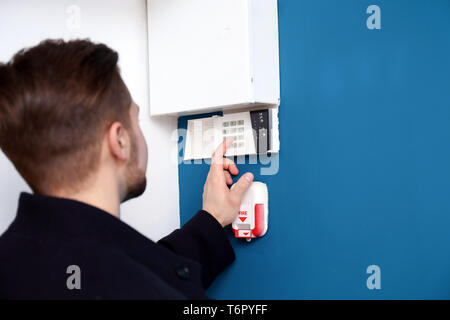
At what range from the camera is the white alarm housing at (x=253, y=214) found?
117 centimetres

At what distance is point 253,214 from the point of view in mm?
1188

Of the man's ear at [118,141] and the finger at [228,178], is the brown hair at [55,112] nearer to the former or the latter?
the man's ear at [118,141]

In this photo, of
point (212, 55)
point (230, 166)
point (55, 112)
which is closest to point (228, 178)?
point (230, 166)

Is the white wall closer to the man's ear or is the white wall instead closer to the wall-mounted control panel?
the wall-mounted control panel

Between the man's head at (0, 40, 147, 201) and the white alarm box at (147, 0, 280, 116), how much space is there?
338 mm

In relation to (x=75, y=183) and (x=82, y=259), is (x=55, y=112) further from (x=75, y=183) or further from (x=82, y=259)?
(x=82, y=259)

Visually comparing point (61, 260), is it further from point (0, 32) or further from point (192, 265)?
point (0, 32)

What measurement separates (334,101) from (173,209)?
0.58 meters

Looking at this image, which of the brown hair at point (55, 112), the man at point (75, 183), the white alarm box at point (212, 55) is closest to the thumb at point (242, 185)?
the white alarm box at point (212, 55)

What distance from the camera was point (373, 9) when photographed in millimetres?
1010

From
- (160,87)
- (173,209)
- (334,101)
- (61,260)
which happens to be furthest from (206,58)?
(61,260)

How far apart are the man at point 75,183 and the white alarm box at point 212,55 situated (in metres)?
0.30

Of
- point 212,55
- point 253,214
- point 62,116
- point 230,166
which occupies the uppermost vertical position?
point 212,55

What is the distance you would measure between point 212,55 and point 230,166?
0.97 feet
